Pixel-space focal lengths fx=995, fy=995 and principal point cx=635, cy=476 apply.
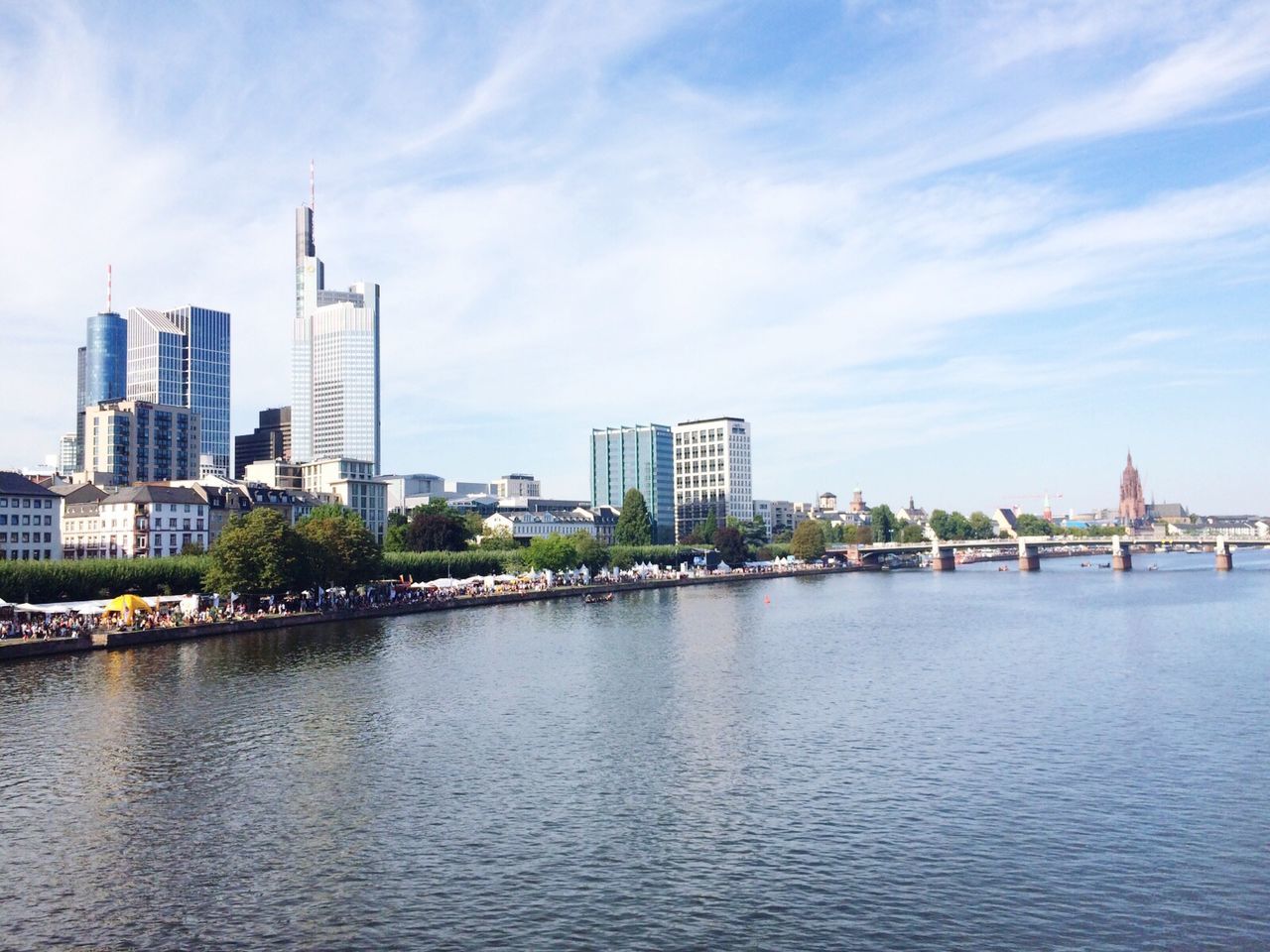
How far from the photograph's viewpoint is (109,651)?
249 feet

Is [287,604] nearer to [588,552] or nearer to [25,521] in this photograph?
[25,521]

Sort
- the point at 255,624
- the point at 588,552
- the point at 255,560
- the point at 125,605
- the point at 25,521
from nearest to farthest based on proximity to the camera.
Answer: the point at 125,605, the point at 255,624, the point at 255,560, the point at 25,521, the point at 588,552

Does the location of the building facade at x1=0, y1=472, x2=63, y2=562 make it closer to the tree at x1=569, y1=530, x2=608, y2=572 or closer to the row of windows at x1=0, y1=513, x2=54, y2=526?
the row of windows at x1=0, y1=513, x2=54, y2=526

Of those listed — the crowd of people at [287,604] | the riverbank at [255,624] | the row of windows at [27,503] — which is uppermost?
the row of windows at [27,503]

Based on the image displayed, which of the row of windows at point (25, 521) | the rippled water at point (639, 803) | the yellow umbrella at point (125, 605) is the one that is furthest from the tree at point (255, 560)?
the row of windows at point (25, 521)

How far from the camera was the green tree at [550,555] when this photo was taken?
6309 inches

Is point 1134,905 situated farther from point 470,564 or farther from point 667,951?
point 470,564

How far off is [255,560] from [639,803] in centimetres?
7430

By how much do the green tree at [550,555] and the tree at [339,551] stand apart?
140ft

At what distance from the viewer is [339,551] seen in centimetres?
11156

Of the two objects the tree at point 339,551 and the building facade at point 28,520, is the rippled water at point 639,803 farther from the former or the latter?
the building facade at point 28,520

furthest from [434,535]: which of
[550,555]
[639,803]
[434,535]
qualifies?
[639,803]

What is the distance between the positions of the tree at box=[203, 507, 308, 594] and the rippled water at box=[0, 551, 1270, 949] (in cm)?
2875


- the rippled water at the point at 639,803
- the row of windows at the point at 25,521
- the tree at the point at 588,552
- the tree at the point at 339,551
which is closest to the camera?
the rippled water at the point at 639,803
